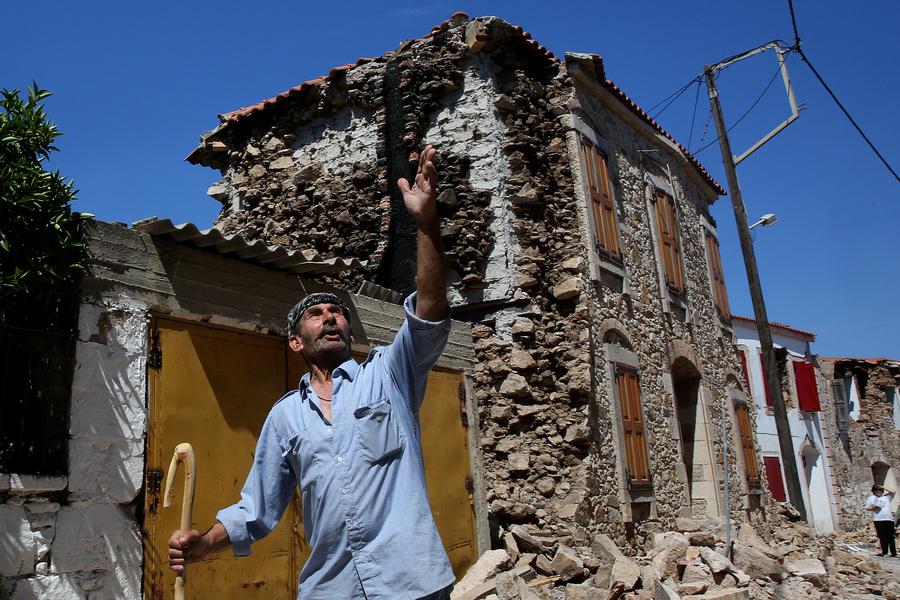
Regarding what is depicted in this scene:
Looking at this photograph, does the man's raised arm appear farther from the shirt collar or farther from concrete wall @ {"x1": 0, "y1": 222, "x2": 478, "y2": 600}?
concrete wall @ {"x1": 0, "y1": 222, "x2": 478, "y2": 600}

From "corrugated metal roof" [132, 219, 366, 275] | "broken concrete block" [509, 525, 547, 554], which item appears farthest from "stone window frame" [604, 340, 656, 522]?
"corrugated metal roof" [132, 219, 366, 275]

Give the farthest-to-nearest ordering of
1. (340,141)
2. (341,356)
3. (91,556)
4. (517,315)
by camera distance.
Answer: (340,141), (517,315), (91,556), (341,356)

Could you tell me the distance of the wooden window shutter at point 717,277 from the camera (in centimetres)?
1455

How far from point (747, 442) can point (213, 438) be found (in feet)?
37.0

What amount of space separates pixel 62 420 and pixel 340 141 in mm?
6924

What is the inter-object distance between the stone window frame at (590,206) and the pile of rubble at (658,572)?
10.9 ft

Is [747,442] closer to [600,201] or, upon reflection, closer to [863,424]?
[600,201]

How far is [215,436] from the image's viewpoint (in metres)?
5.34

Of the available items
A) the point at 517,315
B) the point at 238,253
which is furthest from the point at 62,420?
the point at 517,315

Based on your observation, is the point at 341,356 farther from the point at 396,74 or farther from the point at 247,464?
the point at 396,74

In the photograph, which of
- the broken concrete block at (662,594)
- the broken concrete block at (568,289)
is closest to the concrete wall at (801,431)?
the broken concrete block at (568,289)

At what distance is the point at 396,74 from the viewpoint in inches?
403

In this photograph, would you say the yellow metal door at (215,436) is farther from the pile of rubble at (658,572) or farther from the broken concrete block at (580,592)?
the broken concrete block at (580,592)

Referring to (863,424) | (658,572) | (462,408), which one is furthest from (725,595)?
(863,424)
